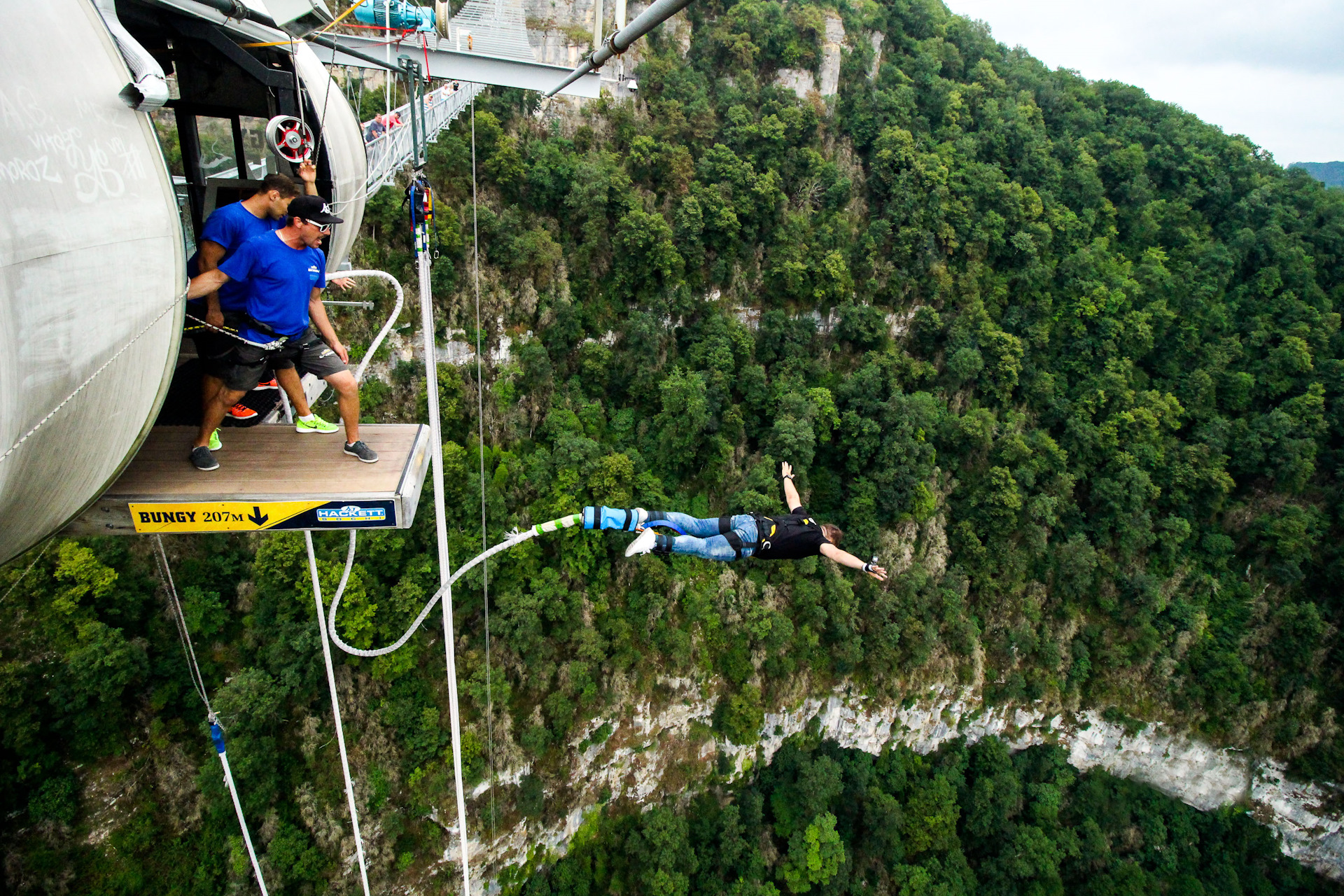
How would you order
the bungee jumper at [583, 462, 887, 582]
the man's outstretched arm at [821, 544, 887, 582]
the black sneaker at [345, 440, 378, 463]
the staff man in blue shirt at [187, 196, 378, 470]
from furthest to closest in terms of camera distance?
the bungee jumper at [583, 462, 887, 582]
the man's outstretched arm at [821, 544, 887, 582]
the black sneaker at [345, 440, 378, 463]
the staff man in blue shirt at [187, 196, 378, 470]

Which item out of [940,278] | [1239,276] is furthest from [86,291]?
[1239,276]

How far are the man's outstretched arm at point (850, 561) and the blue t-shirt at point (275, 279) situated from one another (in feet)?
16.7

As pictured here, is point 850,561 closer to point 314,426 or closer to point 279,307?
point 314,426

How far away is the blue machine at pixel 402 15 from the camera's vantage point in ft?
32.6

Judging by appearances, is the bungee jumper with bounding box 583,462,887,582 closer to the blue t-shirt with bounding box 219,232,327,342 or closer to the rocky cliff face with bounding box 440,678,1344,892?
the blue t-shirt with bounding box 219,232,327,342

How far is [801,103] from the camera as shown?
89.0 feet

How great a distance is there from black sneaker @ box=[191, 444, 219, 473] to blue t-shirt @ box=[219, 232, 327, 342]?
2.94 ft

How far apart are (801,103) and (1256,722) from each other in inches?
1278

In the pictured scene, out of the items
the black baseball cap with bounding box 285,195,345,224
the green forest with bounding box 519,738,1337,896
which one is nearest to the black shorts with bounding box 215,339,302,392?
the black baseball cap with bounding box 285,195,345,224

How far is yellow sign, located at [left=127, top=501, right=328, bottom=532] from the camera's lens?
403cm

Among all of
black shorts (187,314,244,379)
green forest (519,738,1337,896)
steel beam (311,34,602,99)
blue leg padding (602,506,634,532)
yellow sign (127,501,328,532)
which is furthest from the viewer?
green forest (519,738,1337,896)

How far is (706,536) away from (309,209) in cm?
497

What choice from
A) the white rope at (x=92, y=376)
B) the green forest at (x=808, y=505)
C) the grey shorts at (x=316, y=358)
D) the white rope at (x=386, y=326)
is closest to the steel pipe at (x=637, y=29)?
the white rope at (x=386, y=326)

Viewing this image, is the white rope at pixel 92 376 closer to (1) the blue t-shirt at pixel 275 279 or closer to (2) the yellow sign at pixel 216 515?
(1) the blue t-shirt at pixel 275 279
